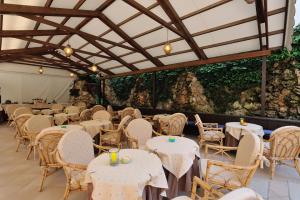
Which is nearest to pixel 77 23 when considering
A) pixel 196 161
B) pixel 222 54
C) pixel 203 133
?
pixel 222 54

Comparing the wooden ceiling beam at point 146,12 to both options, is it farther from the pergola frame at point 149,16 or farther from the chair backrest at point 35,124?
the chair backrest at point 35,124

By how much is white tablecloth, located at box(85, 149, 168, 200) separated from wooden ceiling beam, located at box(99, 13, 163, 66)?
202 inches

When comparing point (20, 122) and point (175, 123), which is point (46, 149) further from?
point (175, 123)

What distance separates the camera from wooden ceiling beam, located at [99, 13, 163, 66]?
6.06 m

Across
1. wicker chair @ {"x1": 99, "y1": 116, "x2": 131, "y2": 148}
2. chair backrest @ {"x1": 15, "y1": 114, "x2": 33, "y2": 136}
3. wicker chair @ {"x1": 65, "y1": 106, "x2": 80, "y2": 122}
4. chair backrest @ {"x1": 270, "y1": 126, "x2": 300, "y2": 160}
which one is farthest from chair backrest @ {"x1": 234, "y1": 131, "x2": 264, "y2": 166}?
wicker chair @ {"x1": 65, "y1": 106, "x2": 80, "y2": 122}

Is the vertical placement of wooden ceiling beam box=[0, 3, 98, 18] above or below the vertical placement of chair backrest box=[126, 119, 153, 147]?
above

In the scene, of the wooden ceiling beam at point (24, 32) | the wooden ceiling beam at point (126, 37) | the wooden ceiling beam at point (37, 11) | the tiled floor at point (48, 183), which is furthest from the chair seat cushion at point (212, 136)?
the wooden ceiling beam at point (24, 32)

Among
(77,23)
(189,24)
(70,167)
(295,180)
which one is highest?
(77,23)

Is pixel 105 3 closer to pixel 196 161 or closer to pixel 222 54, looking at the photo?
pixel 222 54

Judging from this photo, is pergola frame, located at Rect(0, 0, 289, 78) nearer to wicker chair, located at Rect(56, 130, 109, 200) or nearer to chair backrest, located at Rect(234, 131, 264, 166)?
chair backrest, located at Rect(234, 131, 264, 166)

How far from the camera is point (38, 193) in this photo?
9.34ft

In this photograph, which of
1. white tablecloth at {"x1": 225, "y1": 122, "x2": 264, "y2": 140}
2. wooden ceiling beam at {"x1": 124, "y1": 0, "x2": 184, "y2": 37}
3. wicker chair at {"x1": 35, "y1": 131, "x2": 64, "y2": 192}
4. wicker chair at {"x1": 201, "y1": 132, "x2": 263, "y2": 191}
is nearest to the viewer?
wicker chair at {"x1": 201, "y1": 132, "x2": 263, "y2": 191}

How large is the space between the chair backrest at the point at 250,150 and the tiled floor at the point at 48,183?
803 millimetres

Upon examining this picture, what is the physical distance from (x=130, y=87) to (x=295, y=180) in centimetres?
929
